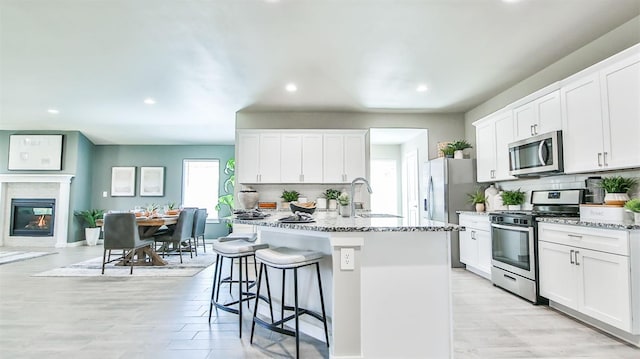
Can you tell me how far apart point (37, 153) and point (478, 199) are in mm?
9149

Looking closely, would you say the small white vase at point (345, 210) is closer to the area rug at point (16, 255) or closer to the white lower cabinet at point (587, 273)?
the white lower cabinet at point (587, 273)

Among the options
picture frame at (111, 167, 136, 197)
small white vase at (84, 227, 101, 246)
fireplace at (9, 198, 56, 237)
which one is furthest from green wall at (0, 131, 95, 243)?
picture frame at (111, 167, 136, 197)

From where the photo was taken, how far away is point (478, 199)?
4.72 metres

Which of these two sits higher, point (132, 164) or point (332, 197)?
point (132, 164)

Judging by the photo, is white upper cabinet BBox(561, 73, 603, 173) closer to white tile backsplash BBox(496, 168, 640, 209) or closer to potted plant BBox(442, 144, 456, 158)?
white tile backsplash BBox(496, 168, 640, 209)

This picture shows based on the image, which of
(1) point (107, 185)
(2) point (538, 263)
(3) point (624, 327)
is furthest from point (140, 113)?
(3) point (624, 327)

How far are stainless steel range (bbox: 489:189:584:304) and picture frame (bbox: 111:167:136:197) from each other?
26.5ft

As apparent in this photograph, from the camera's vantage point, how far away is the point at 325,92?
4746 mm

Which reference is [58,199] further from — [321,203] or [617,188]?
[617,188]

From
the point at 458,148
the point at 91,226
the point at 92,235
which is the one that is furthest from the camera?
the point at 91,226

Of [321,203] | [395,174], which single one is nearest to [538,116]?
[321,203]

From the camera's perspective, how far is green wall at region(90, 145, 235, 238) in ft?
27.2

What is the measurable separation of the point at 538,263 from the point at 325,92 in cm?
330

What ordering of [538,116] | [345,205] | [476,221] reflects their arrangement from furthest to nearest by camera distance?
[476,221]
[538,116]
[345,205]
